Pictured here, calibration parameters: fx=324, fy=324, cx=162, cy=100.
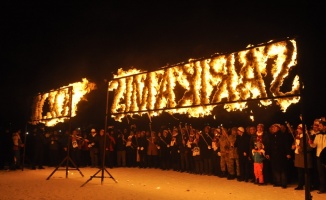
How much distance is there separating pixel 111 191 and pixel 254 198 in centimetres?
407

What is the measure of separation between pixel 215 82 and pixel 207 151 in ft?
16.9

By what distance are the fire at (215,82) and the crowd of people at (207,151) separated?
1.42m

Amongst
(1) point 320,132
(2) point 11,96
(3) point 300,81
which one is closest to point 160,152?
(1) point 320,132

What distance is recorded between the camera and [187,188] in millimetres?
10359

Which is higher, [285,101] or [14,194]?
[285,101]

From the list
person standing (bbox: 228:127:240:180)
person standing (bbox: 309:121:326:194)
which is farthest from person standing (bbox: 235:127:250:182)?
person standing (bbox: 309:121:326:194)

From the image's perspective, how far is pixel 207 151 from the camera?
14023mm

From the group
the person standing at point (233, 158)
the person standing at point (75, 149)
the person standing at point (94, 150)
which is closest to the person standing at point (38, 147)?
the person standing at point (75, 149)

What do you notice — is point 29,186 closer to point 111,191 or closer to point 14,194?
point 14,194

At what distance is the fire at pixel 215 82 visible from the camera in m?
8.13

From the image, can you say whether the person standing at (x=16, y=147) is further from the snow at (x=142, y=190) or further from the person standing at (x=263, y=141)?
the person standing at (x=263, y=141)

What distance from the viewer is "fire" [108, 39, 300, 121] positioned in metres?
8.13

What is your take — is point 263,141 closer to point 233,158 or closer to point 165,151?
point 233,158

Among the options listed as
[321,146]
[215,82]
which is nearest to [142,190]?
[215,82]
